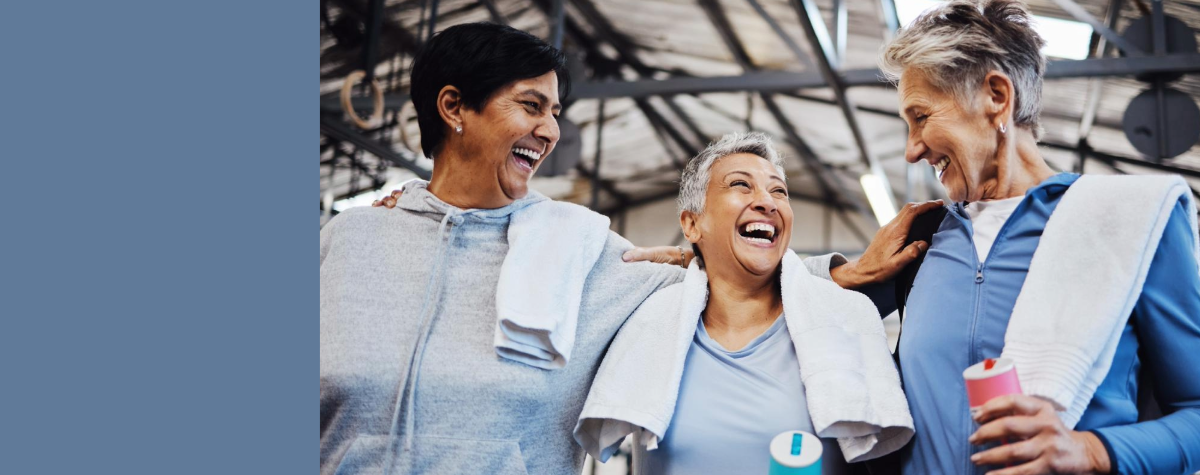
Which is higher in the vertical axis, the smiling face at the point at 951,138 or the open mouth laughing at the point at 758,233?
the smiling face at the point at 951,138

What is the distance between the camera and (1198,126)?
19.7 ft

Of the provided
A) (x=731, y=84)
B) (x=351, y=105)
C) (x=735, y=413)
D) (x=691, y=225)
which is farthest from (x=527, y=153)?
(x=731, y=84)

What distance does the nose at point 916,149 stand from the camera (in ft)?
5.50

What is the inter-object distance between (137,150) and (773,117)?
11711 millimetres

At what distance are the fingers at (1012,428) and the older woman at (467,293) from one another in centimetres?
55

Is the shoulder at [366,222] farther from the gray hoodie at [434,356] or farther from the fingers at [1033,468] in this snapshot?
the fingers at [1033,468]

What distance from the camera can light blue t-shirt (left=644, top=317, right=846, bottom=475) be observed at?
64.8 inches

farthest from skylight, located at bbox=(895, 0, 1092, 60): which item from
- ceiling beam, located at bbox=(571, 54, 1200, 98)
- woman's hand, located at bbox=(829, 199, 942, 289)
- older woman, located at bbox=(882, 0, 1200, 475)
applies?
older woman, located at bbox=(882, 0, 1200, 475)

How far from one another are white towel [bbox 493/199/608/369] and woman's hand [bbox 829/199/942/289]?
1.67ft

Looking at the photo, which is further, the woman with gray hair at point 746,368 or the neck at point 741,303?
the neck at point 741,303

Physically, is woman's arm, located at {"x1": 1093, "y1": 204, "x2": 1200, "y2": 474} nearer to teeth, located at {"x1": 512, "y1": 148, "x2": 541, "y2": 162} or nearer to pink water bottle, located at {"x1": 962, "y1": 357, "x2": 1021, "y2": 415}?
pink water bottle, located at {"x1": 962, "y1": 357, "x2": 1021, "y2": 415}

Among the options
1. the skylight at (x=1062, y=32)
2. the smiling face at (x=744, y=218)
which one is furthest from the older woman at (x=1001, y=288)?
the skylight at (x=1062, y=32)

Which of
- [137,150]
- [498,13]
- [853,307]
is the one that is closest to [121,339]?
[137,150]

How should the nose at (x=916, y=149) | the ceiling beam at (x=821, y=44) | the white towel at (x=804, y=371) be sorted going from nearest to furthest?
the white towel at (x=804, y=371) → the nose at (x=916, y=149) → the ceiling beam at (x=821, y=44)
